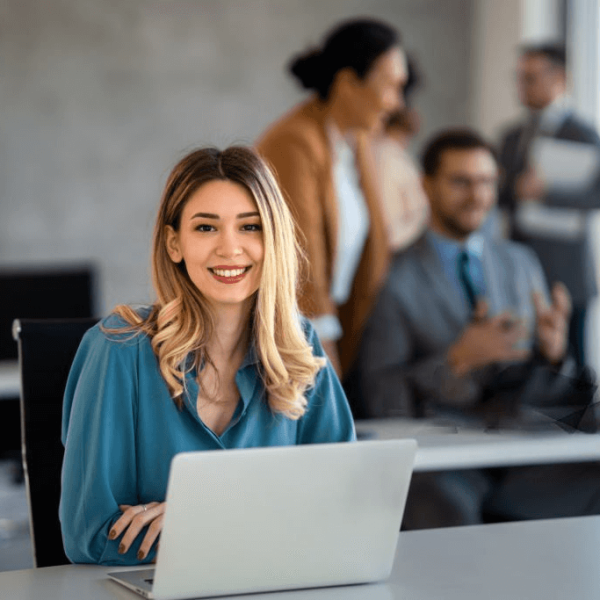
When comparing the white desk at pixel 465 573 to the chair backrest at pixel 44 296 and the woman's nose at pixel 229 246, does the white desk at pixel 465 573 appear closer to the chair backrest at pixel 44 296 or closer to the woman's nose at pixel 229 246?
the woman's nose at pixel 229 246

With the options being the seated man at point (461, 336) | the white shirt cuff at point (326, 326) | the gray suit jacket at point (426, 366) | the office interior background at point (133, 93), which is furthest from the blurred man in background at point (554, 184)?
the white shirt cuff at point (326, 326)

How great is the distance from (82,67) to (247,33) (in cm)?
79

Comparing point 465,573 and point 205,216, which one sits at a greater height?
point 205,216

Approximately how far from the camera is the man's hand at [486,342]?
3.12m

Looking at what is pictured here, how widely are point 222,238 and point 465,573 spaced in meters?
0.52

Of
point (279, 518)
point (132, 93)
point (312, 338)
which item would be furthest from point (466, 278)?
point (132, 93)

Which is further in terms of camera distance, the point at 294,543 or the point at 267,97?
the point at 267,97

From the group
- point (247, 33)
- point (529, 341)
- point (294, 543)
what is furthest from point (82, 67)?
point (294, 543)

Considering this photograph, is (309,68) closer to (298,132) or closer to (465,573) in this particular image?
(298,132)

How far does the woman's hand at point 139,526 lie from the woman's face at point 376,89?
238 centimetres

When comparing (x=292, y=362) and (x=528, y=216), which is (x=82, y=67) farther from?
(x=292, y=362)

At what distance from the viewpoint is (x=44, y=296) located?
429 centimetres

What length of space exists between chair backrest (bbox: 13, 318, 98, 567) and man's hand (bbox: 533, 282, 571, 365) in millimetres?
2187

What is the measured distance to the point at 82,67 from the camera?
5.33 meters
